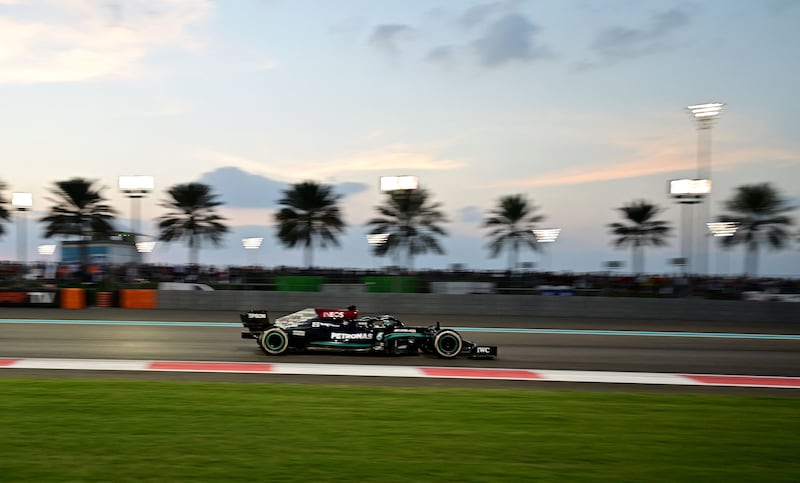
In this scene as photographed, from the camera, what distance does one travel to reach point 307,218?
52656 millimetres

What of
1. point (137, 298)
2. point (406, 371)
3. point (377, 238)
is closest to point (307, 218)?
point (377, 238)

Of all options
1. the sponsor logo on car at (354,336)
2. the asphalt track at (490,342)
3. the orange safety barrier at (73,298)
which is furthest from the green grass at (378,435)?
the orange safety barrier at (73,298)

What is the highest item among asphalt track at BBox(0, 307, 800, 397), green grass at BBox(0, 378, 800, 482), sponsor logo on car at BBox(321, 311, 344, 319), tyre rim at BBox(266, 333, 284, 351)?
sponsor logo on car at BBox(321, 311, 344, 319)

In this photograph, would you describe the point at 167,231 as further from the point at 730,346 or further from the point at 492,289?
the point at 730,346

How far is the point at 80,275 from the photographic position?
29.7 m

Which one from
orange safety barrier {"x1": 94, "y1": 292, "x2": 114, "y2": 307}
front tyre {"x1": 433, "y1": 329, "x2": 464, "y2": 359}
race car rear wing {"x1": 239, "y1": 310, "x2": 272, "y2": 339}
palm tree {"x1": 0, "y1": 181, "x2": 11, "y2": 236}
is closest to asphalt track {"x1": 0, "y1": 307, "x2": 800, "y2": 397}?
front tyre {"x1": 433, "y1": 329, "x2": 464, "y2": 359}

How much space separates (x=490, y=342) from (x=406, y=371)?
5.48m

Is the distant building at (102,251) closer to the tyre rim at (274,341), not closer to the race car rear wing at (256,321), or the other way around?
the race car rear wing at (256,321)

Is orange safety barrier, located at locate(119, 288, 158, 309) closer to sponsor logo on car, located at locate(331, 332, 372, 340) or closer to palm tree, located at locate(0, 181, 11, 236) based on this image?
sponsor logo on car, located at locate(331, 332, 372, 340)

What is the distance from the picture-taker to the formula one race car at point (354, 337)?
12898 mm

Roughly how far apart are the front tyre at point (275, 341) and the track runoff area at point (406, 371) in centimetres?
87

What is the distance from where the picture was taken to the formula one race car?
1290 cm

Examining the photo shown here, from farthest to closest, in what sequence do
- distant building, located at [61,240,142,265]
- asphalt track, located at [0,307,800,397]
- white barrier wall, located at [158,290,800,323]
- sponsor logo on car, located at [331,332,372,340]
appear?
distant building, located at [61,240,142,265]
white barrier wall, located at [158,290,800,323]
sponsor logo on car, located at [331,332,372,340]
asphalt track, located at [0,307,800,397]

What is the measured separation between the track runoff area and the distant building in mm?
25890
